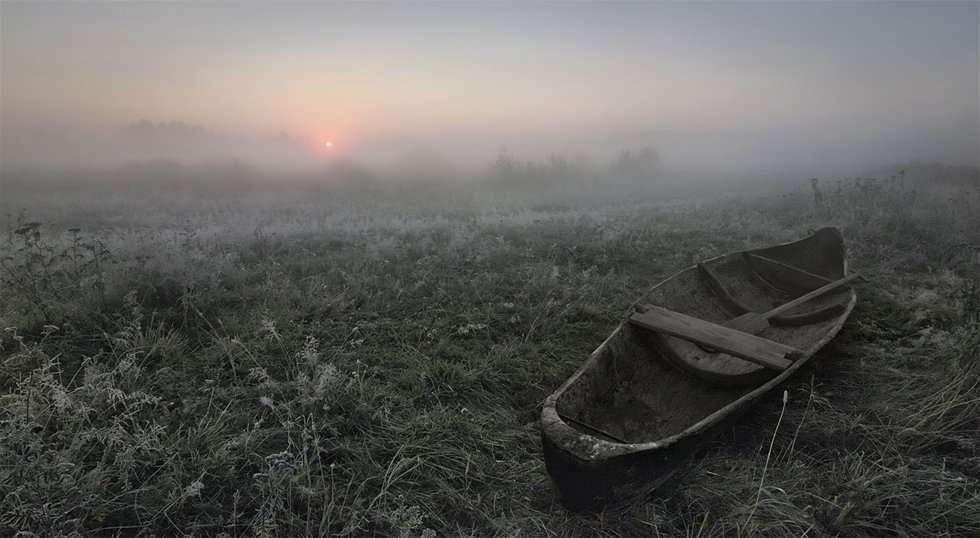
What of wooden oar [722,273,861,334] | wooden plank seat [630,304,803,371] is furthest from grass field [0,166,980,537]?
wooden oar [722,273,861,334]

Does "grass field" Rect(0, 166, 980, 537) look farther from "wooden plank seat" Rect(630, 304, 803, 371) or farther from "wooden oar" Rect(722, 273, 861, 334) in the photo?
"wooden oar" Rect(722, 273, 861, 334)

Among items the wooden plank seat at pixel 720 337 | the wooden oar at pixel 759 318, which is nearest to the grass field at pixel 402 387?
the wooden plank seat at pixel 720 337

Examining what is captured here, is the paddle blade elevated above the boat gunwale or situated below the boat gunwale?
below

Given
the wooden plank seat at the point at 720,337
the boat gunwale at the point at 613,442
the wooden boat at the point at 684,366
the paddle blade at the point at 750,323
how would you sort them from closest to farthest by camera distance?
the boat gunwale at the point at 613,442
the wooden boat at the point at 684,366
the wooden plank seat at the point at 720,337
the paddle blade at the point at 750,323

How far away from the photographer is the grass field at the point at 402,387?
10.0ft

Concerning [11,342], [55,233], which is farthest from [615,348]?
[55,233]

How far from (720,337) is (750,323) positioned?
3.92 feet

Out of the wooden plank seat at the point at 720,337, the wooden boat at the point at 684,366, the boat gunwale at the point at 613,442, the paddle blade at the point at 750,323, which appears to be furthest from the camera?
the paddle blade at the point at 750,323

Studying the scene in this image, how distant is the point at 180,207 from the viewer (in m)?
11.2

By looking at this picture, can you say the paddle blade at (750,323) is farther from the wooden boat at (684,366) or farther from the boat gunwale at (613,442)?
the boat gunwale at (613,442)

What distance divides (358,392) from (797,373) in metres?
3.64

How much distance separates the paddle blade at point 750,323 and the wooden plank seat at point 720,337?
81 cm

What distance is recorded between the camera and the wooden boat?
9.85 feet

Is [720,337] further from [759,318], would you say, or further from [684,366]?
[759,318]
